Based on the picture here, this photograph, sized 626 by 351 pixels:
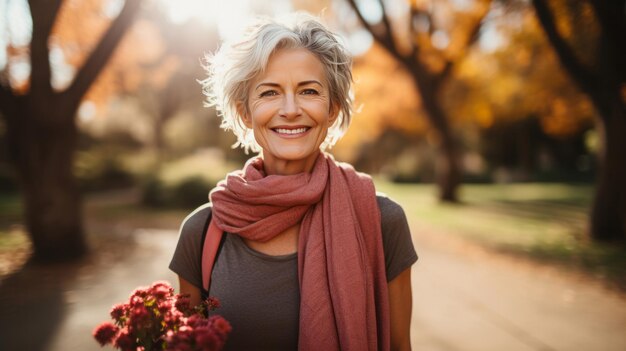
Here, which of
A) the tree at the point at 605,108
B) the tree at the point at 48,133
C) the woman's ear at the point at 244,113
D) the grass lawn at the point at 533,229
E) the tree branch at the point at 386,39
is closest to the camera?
the woman's ear at the point at 244,113

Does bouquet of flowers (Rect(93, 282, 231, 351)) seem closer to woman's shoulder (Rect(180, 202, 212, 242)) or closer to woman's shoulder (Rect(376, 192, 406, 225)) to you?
woman's shoulder (Rect(180, 202, 212, 242))

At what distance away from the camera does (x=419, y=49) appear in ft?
53.8

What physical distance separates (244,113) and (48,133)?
6.22 meters

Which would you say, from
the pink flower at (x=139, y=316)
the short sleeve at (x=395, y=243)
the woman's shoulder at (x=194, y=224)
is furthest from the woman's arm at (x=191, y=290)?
the short sleeve at (x=395, y=243)

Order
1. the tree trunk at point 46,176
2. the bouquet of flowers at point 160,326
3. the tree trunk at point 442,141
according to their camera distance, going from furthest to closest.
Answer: the tree trunk at point 442,141 < the tree trunk at point 46,176 < the bouquet of flowers at point 160,326

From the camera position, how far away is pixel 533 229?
437 inches

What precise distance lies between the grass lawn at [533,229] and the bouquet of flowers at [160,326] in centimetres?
682

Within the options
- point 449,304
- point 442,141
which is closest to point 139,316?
point 449,304

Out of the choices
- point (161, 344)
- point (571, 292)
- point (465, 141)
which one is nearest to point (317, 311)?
point (161, 344)

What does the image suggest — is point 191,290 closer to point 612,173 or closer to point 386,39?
point 612,173

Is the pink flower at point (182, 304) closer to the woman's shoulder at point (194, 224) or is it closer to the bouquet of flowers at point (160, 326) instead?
the bouquet of flowers at point (160, 326)

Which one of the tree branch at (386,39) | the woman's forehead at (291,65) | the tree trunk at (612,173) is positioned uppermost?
the tree branch at (386,39)

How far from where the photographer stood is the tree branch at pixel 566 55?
29.1 ft

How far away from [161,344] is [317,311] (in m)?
0.62
